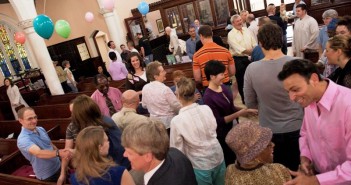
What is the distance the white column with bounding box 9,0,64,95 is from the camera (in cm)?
745

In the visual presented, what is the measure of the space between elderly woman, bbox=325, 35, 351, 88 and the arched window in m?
12.9

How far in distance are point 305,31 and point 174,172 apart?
4.30 meters

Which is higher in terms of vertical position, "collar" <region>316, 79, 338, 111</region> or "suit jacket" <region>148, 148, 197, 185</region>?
"collar" <region>316, 79, 338, 111</region>

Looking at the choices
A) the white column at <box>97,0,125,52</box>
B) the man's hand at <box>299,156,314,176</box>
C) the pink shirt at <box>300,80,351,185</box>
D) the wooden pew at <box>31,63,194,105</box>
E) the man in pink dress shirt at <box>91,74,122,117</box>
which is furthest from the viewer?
the white column at <box>97,0,125,52</box>

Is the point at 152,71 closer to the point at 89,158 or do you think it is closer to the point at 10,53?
the point at 89,158

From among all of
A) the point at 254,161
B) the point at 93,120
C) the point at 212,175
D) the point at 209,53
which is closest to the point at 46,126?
the point at 93,120

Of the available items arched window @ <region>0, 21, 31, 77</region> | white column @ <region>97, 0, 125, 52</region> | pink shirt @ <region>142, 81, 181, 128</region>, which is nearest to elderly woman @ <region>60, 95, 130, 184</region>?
pink shirt @ <region>142, 81, 181, 128</region>

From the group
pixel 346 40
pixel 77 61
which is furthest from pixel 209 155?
pixel 77 61

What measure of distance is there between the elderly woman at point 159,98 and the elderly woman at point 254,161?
1.63 metres

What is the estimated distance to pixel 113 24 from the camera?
10141 millimetres

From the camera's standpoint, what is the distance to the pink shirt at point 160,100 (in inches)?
120

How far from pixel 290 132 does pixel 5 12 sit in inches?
500

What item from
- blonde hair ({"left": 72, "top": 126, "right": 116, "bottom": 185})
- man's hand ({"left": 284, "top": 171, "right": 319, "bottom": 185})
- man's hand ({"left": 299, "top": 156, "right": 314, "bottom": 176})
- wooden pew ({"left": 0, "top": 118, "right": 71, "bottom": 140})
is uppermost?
blonde hair ({"left": 72, "top": 126, "right": 116, "bottom": 185})

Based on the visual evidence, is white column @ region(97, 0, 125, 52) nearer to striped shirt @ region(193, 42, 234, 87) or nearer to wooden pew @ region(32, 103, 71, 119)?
wooden pew @ region(32, 103, 71, 119)
